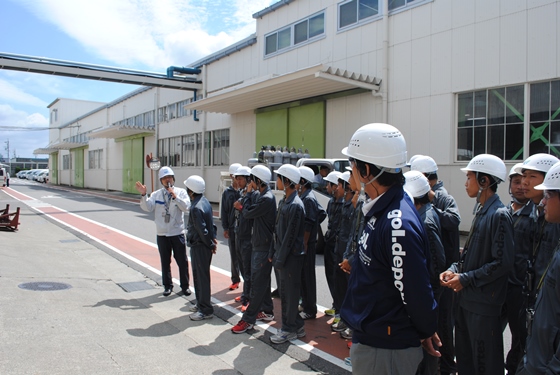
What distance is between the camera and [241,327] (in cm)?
548

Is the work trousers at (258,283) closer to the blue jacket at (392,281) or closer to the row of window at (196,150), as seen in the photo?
the blue jacket at (392,281)

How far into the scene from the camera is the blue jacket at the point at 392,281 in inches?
89.2

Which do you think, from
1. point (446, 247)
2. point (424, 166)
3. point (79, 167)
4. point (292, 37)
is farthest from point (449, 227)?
point (79, 167)

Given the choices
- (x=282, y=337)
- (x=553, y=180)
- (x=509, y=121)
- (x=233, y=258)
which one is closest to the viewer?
(x=553, y=180)

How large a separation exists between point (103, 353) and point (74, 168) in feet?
189

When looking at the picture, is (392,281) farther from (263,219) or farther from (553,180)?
(263,219)

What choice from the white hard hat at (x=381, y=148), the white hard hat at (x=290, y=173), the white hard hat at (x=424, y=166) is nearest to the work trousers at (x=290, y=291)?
the white hard hat at (x=290, y=173)

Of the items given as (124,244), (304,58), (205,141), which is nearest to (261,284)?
(124,244)

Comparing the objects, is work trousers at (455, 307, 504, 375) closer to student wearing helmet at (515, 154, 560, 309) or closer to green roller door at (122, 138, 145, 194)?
student wearing helmet at (515, 154, 560, 309)

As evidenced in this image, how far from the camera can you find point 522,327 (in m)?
3.81

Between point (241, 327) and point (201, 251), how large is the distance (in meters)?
1.23

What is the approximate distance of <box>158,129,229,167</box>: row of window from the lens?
2566 centimetres

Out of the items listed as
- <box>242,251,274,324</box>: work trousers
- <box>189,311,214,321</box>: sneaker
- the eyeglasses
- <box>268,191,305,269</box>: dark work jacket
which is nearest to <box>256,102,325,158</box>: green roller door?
→ <box>189,311,214,321</box>: sneaker

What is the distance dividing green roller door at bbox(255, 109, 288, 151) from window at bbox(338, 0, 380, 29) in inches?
186
